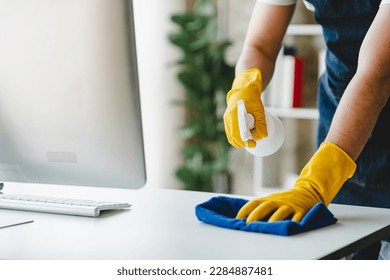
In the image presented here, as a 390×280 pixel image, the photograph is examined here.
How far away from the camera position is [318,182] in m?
1.36

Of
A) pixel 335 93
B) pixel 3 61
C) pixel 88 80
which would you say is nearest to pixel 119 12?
pixel 88 80

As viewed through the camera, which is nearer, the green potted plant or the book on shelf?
the book on shelf

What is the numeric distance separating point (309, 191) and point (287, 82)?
1869 millimetres

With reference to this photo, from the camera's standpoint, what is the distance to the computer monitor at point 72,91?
1.29 m

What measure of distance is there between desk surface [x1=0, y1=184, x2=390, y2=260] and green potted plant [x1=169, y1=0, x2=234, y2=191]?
2197 mm

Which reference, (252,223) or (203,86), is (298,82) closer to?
(203,86)

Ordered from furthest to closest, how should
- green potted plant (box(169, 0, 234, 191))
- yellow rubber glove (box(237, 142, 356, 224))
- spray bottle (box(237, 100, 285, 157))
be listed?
green potted plant (box(169, 0, 234, 191)) → spray bottle (box(237, 100, 285, 157)) → yellow rubber glove (box(237, 142, 356, 224))

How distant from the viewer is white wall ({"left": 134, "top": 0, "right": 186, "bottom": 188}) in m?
3.77

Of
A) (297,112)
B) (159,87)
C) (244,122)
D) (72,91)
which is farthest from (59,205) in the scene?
(159,87)

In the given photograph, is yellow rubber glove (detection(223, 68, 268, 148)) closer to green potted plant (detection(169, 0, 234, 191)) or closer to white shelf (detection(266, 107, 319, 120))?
white shelf (detection(266, 107, 319, 120))

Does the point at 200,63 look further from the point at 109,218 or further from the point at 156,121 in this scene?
the point at 109,218

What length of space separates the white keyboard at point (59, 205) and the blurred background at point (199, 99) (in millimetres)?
1982

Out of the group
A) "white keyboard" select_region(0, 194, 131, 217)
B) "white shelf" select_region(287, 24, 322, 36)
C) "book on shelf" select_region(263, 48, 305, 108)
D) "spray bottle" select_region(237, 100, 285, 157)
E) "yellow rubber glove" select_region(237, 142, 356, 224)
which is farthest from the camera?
"book on shelf" select_region(263, 48, 305, 108)

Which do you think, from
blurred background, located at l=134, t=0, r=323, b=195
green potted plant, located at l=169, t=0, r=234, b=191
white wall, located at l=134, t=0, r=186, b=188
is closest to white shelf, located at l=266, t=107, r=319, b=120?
blurred background, located at l=134, t=0, r=323, b=195
